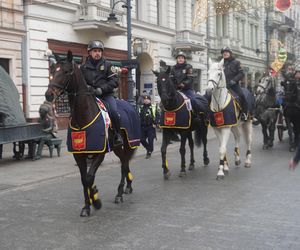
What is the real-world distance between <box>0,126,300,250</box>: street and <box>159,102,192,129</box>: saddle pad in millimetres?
1108

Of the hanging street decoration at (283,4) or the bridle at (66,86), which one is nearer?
the bridle at (66,86)

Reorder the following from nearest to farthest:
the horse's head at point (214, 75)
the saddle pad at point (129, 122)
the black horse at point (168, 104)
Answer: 1. the saddle pad at point (129, 122)
2. the black horse at point (168, 104)
3. the horse's head at point (214, 75)

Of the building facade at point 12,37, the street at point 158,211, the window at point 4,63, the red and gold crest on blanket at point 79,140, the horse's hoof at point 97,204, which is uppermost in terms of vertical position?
the building facade at point 12,37

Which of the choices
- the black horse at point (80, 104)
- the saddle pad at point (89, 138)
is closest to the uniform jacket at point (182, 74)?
the black horse at point (80, 104)

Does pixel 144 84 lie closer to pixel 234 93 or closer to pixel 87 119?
pixel 234 93

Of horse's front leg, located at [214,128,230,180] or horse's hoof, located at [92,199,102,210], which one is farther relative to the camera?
horse's front leg, located at [214,128,230,180]

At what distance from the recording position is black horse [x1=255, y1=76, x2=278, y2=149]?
1541 centimetres

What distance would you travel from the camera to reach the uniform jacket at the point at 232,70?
11.1 m

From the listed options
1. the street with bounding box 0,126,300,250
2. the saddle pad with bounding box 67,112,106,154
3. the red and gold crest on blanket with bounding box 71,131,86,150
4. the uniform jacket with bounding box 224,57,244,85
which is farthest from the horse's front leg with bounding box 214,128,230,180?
the red and gold crest on blanket with bounding box 71,131,86,150

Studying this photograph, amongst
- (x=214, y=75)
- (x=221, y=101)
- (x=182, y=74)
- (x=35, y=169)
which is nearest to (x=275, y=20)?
(x=182, y=74)

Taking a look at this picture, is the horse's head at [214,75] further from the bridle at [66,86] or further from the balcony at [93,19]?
the balcony at [93,19]

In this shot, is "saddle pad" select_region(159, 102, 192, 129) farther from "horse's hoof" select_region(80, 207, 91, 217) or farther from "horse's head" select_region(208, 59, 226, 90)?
"horse's hoof" select_region(80, 207, 91, 217)

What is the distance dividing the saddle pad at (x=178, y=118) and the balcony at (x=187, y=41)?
75.7ft

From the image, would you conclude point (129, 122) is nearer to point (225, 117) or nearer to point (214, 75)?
point (214, 75)
